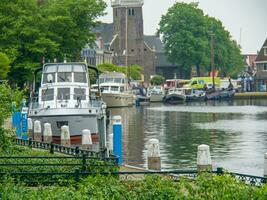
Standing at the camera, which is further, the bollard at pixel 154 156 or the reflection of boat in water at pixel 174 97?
the reflection of boat in water at pixel 174 97

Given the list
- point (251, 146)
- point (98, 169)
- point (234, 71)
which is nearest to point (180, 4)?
point (234, 71)

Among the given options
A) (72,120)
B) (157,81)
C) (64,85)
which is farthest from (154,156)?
(157,81)

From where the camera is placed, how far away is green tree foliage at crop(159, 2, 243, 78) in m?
160

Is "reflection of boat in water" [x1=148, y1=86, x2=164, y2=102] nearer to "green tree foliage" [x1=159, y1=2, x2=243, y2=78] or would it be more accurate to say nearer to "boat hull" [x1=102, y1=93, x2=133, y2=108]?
"boat hull" [x1=102, y1=93, x2=133, y2=108]

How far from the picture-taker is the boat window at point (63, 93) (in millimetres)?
45938

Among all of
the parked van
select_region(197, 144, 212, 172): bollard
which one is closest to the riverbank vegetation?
select_region(197, 144, 212, 172): bollard

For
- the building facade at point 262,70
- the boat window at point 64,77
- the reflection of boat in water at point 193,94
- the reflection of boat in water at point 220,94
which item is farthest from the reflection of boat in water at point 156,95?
the boat window at point 64,77

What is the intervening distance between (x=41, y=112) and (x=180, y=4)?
12507cm

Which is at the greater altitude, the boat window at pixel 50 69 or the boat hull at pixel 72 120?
the boat window at pixel 50 69

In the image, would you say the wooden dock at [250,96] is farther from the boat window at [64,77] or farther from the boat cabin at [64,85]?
the boat window at [64,77]

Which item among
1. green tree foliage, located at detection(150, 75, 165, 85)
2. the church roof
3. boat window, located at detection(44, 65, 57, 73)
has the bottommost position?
boat window, located at detection(44, 65, 57, 73)

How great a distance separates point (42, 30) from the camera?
81938 millimetres

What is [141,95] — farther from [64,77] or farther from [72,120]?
[72,120]

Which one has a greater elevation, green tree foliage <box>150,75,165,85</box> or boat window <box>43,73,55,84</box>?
green tree foliage <box>150,75,165,85</box>
